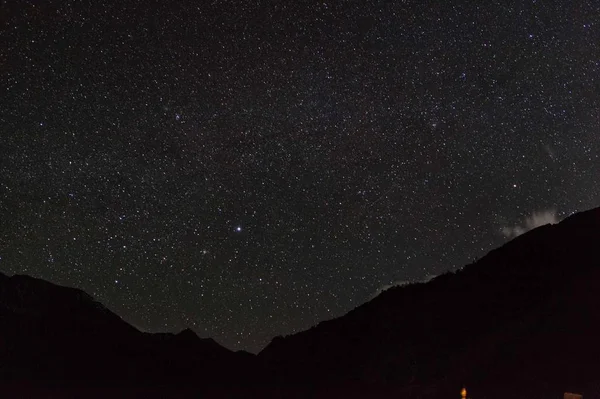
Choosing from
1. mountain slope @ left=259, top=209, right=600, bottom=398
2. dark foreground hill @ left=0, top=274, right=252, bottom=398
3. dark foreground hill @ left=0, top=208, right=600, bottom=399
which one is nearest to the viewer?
mountain slope @ left=259, top=209, right=600, bottom=398

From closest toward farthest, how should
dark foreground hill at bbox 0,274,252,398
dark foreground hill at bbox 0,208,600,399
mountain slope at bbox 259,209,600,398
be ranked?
mountain slope at bbox 259,209,600,398, dark foreground hill at bbox 0,208,600,399, dark foreground hill at bbox 0,274,252,398

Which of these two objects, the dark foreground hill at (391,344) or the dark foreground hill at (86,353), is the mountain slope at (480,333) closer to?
the dark foreground hill at (391,344)

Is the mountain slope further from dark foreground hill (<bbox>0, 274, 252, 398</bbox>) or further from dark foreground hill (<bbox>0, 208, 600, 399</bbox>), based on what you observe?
dark foreground hill (<bbox>0, 274, 252, 398</bbox>)

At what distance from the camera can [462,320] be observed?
2931 inches

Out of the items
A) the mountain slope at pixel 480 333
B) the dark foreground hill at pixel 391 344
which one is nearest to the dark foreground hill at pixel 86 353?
the dark foreground hill at pixel 391 344

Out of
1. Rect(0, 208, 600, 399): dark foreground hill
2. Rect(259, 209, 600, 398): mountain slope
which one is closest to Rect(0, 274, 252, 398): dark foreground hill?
Rect(0, 208, 600, 399): dark foreground hill

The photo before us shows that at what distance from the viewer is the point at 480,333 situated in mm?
67000

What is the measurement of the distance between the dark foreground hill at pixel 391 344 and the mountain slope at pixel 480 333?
0.19 meters

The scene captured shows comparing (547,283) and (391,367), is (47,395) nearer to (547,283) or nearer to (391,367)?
(391,367)

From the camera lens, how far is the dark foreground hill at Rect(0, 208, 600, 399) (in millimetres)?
51312

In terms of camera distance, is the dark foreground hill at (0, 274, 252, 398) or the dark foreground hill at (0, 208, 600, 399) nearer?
the dark foreground hill at (0, 208, 600, 399)

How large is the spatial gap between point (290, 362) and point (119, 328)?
38901 millimetres

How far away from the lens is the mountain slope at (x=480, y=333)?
48.9 meters

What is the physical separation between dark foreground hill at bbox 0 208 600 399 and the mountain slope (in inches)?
7.6
